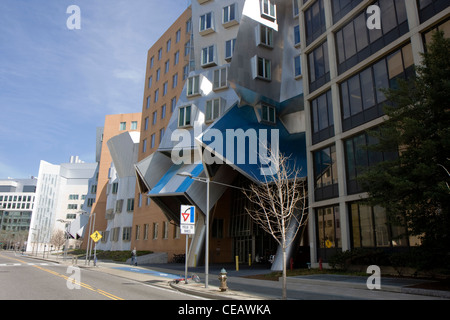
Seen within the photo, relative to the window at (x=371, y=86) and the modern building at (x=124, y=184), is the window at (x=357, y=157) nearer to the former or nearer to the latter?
the window at (x=371, y=86)

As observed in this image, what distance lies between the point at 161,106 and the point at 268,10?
22767 millimetres

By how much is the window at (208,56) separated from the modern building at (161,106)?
22.0ft

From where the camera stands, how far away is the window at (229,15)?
37.5 metres

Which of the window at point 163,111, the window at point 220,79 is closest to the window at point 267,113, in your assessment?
the window at point 220,79

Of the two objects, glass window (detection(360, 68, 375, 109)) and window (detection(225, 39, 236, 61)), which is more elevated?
window (detection(225, 39, 236, 61))

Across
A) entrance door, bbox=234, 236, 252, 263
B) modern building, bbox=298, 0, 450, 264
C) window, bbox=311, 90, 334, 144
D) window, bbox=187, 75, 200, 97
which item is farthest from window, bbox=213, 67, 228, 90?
entrance door, bbox=234, 236, 252, 263

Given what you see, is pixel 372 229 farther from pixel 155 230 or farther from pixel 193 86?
pixel 155 230

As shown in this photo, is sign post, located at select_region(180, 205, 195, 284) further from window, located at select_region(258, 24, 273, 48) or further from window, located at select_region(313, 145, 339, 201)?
window, located at select_region(258, 24, 273, 48)

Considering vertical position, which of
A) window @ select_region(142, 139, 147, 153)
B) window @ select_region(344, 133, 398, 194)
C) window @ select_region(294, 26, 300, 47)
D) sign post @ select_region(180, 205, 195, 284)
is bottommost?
sign post @ select_region(180, 205, 195, 284)

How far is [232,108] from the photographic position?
114 feet

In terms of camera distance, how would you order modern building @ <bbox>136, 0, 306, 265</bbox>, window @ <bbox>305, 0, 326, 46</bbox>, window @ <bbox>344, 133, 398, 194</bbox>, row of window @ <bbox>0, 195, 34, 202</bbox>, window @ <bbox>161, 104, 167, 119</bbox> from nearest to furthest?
1. window @ <bbox>344, 133, 398, 194</bbox>
2. window @ <bbox>305, 0, 326, 46</bbox>
3. modern building @ <bbox>136, 0, 306, 265</bbox>
4. window @ <bbox>161, 104, 167, 119</bbox>
5. row of window @ <bbox>0, 195, 34, 202</bbox>

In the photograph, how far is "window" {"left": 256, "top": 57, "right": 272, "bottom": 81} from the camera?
35.8 metres

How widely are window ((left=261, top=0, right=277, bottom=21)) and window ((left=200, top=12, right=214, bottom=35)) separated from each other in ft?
19.3
